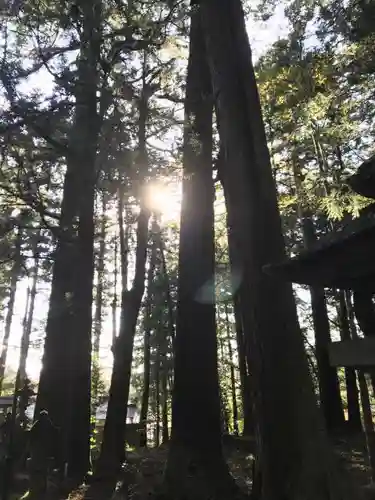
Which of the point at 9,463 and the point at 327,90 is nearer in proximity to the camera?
the point at 9,463

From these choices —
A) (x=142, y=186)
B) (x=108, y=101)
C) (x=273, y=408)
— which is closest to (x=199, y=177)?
(x=142, y=186)

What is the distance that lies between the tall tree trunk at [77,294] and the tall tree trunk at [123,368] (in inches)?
18.3

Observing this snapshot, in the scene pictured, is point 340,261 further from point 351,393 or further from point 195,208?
point 351,393

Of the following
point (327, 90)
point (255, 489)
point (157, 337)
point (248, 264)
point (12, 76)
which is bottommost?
point (255, 489)

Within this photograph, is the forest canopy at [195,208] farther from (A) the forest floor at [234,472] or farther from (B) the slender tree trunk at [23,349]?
(B) the slender tree trunk at [23,349]

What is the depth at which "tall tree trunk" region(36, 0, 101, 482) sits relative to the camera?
27.3 ft

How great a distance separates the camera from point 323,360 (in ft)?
44.7

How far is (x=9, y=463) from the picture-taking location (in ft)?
20.1

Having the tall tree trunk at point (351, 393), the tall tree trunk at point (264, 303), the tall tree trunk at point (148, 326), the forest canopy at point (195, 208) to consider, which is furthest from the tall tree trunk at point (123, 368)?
the tall tree trunk at point (148, 326)

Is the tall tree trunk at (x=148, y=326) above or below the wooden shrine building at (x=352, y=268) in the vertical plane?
above

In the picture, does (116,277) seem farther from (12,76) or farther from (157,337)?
(12,76)

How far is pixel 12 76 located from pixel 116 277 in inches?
605

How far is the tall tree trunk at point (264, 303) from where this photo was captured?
14.1 ft

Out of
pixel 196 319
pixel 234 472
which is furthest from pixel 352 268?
pixel 234 472
